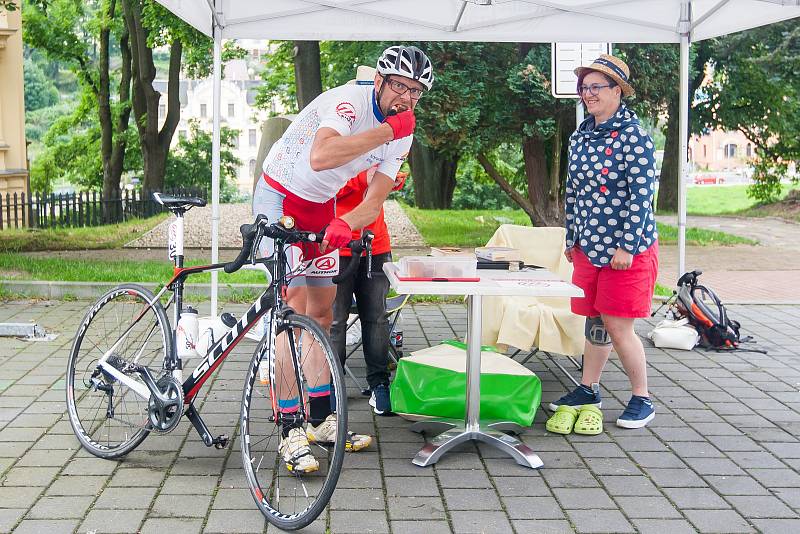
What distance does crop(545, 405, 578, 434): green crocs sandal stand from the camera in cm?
534

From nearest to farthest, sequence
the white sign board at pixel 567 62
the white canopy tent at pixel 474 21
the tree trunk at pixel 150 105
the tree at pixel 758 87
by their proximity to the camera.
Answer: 1. the white canopy tent at pixel 474 21
2. the white sign board at pixel 567 62
3. the tree at pixel 758 87
4. the tree trunk at pixel 150 105

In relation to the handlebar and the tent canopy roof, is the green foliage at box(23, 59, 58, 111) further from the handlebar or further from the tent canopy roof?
the handlebar

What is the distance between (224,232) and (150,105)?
765 centimetres

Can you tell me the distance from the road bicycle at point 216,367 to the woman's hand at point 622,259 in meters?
1.36

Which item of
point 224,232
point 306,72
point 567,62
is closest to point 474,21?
point 567,62

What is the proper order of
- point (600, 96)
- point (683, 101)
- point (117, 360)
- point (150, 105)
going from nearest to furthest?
point (117, 360) < point (600, 96) < point (683, 101) < point (150, 105)

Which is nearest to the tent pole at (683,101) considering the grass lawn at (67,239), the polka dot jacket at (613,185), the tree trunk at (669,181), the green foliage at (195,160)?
the polka dot jacket at (613,185)

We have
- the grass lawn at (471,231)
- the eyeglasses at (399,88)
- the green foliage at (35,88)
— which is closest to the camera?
the eyeglasses at (399,88)

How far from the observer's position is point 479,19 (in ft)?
24.7

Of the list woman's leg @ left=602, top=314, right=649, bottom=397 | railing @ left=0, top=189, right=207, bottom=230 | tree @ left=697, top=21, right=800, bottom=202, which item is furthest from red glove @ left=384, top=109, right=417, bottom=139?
tree @ left=697, top=21, right=800, bottom=202

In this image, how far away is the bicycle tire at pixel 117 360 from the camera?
15.3 feet

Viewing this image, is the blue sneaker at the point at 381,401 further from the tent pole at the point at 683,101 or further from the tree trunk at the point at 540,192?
the tree trunk at the point at 540,192

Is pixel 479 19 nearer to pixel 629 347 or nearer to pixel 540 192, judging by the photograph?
pixel 629 347

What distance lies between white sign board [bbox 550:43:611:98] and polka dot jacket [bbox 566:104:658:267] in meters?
2.53
